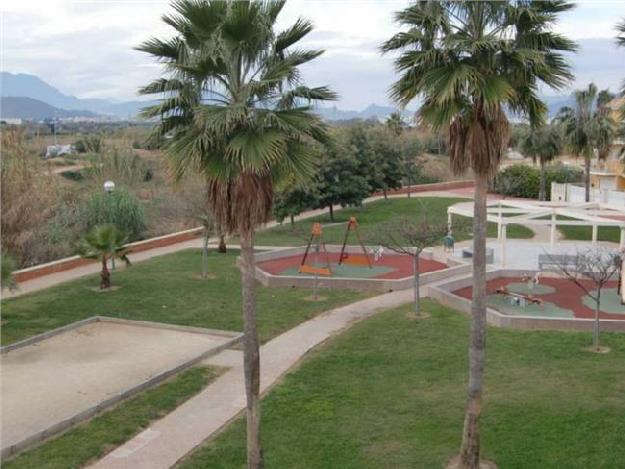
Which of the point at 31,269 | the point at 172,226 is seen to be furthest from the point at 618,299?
the point at 172,226

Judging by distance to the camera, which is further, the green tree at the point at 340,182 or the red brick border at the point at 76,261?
the green tree at the point at 340,182

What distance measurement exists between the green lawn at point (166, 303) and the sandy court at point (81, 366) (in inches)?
43.1

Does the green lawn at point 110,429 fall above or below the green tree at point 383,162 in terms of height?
below

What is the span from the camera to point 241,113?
909 cm

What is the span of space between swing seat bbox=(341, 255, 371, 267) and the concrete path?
26.2 ft

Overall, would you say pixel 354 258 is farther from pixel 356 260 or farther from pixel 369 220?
pixel 369 220

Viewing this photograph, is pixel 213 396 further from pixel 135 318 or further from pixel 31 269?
pixel 31 269

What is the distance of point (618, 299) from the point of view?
2191 cm

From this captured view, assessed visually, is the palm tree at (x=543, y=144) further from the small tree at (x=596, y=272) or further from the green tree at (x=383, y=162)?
the small tree at (x=596, y=272)

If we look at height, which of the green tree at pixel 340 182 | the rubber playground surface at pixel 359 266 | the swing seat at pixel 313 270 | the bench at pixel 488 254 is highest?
the green tree at pixel 340 182

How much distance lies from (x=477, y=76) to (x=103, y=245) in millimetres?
15900

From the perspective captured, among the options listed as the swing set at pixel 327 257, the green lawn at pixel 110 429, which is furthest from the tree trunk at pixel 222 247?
the green lawn at pixel 110 429

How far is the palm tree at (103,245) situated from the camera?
2253cm

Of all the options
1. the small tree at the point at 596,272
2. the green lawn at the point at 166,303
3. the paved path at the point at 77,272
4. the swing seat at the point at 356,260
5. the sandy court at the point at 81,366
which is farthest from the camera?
the swing seat at the point at 356,260
